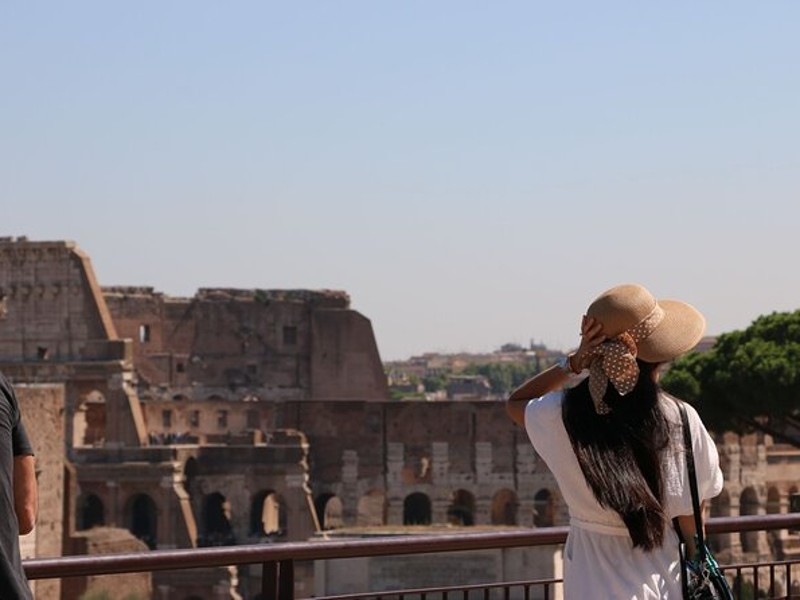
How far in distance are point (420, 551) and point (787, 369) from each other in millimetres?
28500

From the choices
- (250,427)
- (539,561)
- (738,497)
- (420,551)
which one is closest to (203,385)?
(250,427)

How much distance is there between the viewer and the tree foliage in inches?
1393

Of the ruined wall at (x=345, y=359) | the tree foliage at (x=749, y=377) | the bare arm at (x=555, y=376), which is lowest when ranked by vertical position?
the bare arm at (x=555, y=376)

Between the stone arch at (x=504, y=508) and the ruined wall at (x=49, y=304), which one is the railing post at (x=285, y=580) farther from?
the ruined wall at (x=49, y=304)

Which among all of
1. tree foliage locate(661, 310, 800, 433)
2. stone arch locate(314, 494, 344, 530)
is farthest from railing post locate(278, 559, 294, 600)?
stone arch locate(314, 494, 344, 530)

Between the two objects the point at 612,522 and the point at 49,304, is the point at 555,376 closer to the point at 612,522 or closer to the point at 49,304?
the point at 612,522

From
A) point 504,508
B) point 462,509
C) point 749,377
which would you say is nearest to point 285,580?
point 749,377

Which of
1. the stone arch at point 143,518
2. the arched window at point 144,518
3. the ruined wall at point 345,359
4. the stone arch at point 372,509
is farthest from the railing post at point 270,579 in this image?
the ruined wall at point 345,359

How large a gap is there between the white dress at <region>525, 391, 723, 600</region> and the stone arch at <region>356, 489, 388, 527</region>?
44.2m

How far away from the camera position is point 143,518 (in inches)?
2010

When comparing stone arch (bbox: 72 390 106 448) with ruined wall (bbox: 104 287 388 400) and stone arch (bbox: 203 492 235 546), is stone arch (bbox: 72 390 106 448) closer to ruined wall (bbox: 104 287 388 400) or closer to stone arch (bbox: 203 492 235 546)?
stone arch (bbox: 203 492 235 546)

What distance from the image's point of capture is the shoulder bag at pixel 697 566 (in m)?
5.30

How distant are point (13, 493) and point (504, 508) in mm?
48038

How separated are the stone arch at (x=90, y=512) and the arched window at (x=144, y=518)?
0.85 metres
